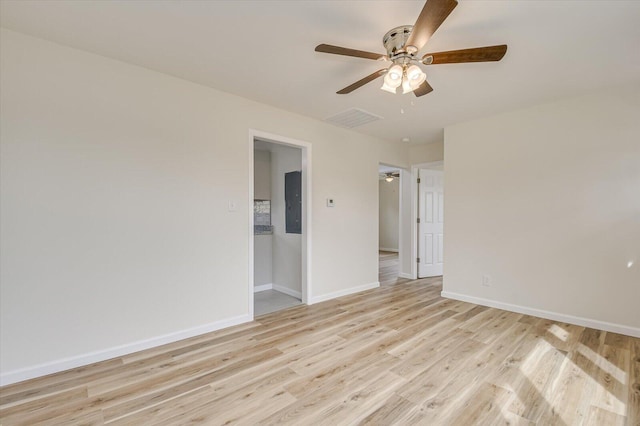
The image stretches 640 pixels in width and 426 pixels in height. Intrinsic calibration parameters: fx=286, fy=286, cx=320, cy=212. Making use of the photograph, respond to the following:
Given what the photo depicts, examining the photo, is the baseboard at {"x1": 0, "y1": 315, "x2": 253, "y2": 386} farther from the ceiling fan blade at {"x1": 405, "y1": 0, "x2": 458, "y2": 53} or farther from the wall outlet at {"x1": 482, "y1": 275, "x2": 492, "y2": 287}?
the wall outlet at {"x1": 482, "y1": 275, "x2": 492, "y2": 287}

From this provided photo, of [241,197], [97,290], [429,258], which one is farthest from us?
[429,258]

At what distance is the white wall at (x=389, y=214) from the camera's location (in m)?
9.91

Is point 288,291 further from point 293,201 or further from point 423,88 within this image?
point 423,88

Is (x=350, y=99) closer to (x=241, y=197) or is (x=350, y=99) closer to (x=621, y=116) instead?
(x=241, y=197)

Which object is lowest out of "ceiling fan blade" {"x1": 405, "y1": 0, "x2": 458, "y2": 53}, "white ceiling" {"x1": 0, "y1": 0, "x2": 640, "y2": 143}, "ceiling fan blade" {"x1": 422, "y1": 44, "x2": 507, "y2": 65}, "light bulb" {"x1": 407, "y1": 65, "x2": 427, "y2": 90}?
"light bulb" {"x1": 407, "y1": 65, "x2": 427, "y2": 90}

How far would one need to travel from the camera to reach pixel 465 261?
4.07 m

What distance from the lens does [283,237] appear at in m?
4.60

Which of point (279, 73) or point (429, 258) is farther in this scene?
point (429, 258)

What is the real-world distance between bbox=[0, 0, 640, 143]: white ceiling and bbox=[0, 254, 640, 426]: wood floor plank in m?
2.52

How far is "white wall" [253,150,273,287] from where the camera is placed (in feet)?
15.2

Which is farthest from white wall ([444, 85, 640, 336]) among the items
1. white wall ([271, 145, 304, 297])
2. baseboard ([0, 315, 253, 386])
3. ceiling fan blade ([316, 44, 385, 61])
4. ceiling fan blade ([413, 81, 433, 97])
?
baseboard ([0, 315, 253, 386])

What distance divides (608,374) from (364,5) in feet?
10.5

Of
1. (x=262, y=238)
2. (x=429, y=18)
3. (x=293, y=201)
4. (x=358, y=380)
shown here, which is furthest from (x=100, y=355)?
(x=429, y=18)

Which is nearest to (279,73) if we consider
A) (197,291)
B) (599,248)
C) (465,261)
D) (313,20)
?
(313,20)
